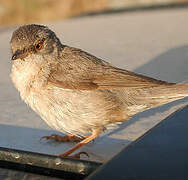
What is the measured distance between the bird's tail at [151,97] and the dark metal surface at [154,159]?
4.86 ft

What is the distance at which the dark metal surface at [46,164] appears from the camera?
290cm

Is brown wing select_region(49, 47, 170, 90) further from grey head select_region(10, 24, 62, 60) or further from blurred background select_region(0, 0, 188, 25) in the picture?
blurred background select_region(0, 0, 188, 25)

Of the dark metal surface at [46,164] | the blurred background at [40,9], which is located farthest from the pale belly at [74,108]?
the blurred background at [40,9]

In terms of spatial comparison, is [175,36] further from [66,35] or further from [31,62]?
[31,62]

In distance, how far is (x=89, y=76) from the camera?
4.66 metres

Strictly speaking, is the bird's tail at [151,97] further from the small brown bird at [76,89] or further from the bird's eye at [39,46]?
the bird's eye at [39,46]

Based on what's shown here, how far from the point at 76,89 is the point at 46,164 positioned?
157 cm

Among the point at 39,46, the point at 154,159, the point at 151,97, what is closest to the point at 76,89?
the point at 39,46

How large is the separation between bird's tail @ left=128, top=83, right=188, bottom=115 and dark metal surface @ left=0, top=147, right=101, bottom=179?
168cm

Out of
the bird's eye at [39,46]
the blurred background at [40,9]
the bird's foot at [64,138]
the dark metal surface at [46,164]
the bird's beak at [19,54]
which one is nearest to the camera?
the dark metal surface at [46,164]

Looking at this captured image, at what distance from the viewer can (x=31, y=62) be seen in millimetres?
4617

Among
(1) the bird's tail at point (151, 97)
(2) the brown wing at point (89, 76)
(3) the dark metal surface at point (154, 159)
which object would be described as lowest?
(3) the dark metal surface at point (154, 159)

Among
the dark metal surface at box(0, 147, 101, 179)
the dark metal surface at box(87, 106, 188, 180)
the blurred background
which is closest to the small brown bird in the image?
the dark metal surface at box(0, 147, 101, 179)

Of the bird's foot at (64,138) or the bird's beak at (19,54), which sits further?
the bird's beak at (19,54)
